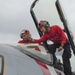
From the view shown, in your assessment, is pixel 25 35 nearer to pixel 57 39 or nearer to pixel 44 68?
pixel 57 39

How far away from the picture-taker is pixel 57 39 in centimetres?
881

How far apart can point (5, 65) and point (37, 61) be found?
1.56m

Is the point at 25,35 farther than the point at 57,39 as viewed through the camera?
No

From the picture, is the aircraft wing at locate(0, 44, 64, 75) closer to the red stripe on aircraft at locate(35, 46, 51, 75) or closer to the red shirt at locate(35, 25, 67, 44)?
the red stripe on aircraft at locate(35, 46, 51, 75)

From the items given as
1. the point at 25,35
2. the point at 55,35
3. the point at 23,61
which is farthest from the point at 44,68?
the point at 55,35

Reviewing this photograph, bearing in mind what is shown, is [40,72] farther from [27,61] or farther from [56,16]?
[56,16]

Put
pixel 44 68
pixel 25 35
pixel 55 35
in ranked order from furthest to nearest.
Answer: pixel 55 35
pixel 25 35
pixel 44 68

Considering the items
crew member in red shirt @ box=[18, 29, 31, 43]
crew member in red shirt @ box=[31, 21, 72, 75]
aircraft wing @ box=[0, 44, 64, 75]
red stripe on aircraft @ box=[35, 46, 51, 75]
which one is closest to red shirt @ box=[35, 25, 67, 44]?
crew member in red shirt @ box=[31, 21, 72, 75]

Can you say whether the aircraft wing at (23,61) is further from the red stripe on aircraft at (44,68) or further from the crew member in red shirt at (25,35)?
the crew member in red shirt at (25,35)

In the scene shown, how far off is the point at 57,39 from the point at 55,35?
15cm

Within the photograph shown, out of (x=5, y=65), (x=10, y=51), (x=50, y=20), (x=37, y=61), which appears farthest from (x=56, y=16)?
(x=5, y=65)

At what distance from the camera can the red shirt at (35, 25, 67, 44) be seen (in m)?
8.55

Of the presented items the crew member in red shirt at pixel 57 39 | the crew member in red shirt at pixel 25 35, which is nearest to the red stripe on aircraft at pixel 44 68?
the crew member in red shirt at pixel 57 39

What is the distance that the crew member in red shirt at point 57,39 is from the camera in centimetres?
841
